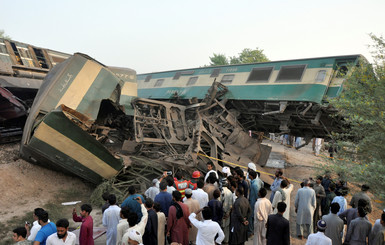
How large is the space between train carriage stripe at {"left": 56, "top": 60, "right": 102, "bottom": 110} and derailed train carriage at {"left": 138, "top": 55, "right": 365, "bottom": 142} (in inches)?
203

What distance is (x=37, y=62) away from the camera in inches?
536

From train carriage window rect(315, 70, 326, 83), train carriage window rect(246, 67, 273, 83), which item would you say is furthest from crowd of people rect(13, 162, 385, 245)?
train carriage window rect(246, 67, 273, 83)

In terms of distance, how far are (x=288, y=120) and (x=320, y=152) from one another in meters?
9.18

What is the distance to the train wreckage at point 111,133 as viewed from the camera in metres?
7.38

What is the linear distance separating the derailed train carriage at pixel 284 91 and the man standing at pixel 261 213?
20.4 feet

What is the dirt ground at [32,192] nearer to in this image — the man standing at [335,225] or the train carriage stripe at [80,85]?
the man standing at [335,225]

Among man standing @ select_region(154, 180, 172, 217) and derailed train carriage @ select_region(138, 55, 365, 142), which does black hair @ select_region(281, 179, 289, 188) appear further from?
derailed train carriage @ select_region(138, 55, 365, 142)

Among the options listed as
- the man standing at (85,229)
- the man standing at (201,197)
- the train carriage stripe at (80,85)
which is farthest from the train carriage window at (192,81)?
the man standing at (85,229)

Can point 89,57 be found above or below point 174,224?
above

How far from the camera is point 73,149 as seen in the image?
294 inches

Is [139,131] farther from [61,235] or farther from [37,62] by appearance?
[37,62]

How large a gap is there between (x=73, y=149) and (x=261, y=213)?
17.5ft

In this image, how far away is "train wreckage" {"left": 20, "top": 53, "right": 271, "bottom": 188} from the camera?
738 cm

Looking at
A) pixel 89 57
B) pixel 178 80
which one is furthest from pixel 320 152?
pixel 89 57
